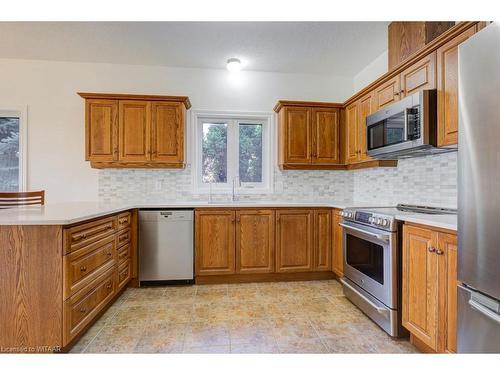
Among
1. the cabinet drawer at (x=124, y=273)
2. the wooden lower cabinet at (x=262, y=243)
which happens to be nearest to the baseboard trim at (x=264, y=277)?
the wooden lower cabinet at (x=262, y=243)

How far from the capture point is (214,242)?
303 centimetres

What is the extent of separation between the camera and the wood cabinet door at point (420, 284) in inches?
63.9

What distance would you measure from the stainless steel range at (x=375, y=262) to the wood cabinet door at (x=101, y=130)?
107 inches

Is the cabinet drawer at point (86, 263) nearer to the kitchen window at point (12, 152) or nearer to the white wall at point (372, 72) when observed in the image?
the kitchen window at point (12, 152)

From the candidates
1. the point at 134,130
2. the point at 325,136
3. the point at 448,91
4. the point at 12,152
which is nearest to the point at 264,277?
the point at 325,136

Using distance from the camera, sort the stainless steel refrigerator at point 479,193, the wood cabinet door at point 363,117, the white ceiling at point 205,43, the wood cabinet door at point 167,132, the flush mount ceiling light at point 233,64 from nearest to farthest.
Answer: the stainless steel refrigerator at point 479,193, the white ceiling at point 205,43, the wood cabinet door at point 363,117, the wood cabinet door at point 167,132, the flush mount ceiling light at point 233,64

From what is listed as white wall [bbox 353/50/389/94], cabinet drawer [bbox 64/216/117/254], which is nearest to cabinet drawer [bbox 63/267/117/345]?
cabinet drawer [bbox 64/216/117/254]

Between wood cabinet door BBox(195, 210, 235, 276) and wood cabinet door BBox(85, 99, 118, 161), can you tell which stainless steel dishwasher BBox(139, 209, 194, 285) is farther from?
wood cabinet door BBox(85, 99, 118, 161)

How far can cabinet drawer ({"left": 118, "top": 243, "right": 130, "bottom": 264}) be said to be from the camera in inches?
103

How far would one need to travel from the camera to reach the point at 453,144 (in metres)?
1.90

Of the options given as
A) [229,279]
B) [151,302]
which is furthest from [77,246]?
[229,279]

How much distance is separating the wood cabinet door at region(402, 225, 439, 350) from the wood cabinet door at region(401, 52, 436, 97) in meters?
1.13

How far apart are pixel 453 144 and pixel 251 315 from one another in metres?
2.03

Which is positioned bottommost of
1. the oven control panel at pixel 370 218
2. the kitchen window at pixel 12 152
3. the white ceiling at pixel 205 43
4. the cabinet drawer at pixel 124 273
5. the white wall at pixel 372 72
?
the cabinet drawer at pixel 124 273
